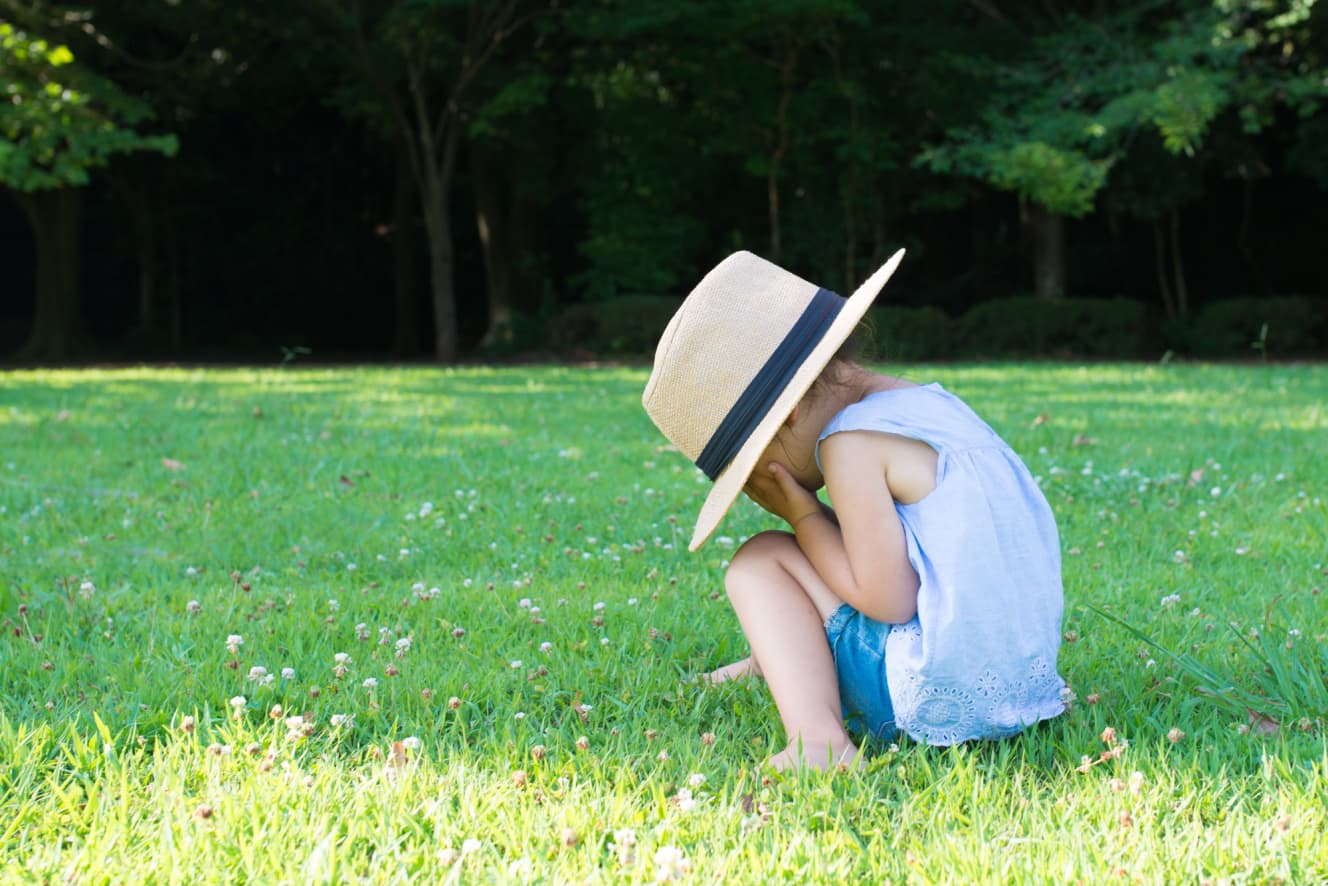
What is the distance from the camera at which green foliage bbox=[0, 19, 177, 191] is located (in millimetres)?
14125

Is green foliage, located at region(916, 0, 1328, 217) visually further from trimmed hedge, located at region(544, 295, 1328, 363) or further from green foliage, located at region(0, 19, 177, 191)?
green foliage, located at region(0, 19, 177, 191)

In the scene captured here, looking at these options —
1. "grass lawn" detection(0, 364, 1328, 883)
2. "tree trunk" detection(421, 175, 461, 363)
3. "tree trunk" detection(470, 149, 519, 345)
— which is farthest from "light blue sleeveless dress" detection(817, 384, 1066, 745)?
"tree trunk" detection(470, 149, 519, 345)

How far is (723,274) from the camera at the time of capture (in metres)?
2.79

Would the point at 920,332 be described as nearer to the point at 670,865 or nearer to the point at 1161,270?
the point at 1161,270

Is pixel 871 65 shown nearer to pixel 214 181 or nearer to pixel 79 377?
pixel 79 377

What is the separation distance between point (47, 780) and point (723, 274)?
1822 millimetres

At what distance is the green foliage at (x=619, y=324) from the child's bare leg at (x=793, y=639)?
18246mm

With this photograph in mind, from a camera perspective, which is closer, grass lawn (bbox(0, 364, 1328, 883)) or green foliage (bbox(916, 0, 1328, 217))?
grass lawn (bbox(0, 364, 1328, 883))

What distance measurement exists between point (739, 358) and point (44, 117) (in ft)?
47.2

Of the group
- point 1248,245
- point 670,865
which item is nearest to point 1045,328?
point 1248,245

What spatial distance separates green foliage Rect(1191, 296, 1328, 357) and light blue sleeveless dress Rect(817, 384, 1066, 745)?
20746 millimetres

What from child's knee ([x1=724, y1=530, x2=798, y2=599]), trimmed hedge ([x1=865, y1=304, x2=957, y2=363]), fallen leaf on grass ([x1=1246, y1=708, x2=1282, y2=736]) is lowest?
fallen leaf on grass ([x1=1246, y1=708, x2=1282, y2=736])

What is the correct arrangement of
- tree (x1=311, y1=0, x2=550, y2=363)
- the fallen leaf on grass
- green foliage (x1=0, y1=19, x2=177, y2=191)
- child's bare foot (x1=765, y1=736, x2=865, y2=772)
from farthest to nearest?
1. tree (x1=311, y1=0, x2=550, y2=363)
2. green foliage (x1=0, y1=19, x2=177, y2=191)
3. the fallen leaf on grass
4. child's bare foot (x1=765, y1=736, x2=865, y2=772)

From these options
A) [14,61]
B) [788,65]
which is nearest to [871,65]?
[788,65]
